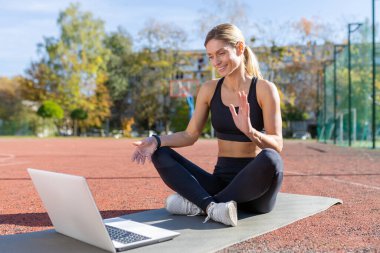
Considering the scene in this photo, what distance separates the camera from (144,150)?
300 cm

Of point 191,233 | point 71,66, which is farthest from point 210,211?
point 71,66

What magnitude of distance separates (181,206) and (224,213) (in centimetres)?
45

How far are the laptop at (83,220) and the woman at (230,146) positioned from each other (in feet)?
1.38

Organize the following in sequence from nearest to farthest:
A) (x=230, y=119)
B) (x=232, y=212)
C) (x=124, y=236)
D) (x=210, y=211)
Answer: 1. (x=124, y=236)
2. (x=232, y=212)
3. (x=210, y=211)
4. (x=230, y=119)

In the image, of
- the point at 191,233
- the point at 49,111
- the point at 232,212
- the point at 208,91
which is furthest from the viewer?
the point at 49,111

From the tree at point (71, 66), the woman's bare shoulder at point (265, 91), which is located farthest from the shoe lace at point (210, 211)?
the tree at point (71, 66)

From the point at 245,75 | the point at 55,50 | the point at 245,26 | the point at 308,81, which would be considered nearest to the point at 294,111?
the point at 308,81

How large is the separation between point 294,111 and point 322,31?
26.9 feet

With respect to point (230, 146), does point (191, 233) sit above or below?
below

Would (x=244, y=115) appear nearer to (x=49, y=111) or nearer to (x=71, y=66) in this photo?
(x=49, y=111)

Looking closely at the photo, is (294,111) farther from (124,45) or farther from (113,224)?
(113,224)

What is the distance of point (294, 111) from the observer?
1555 inches

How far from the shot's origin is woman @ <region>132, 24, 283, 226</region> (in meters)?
2.83

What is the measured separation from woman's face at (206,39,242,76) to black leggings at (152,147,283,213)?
598mm
